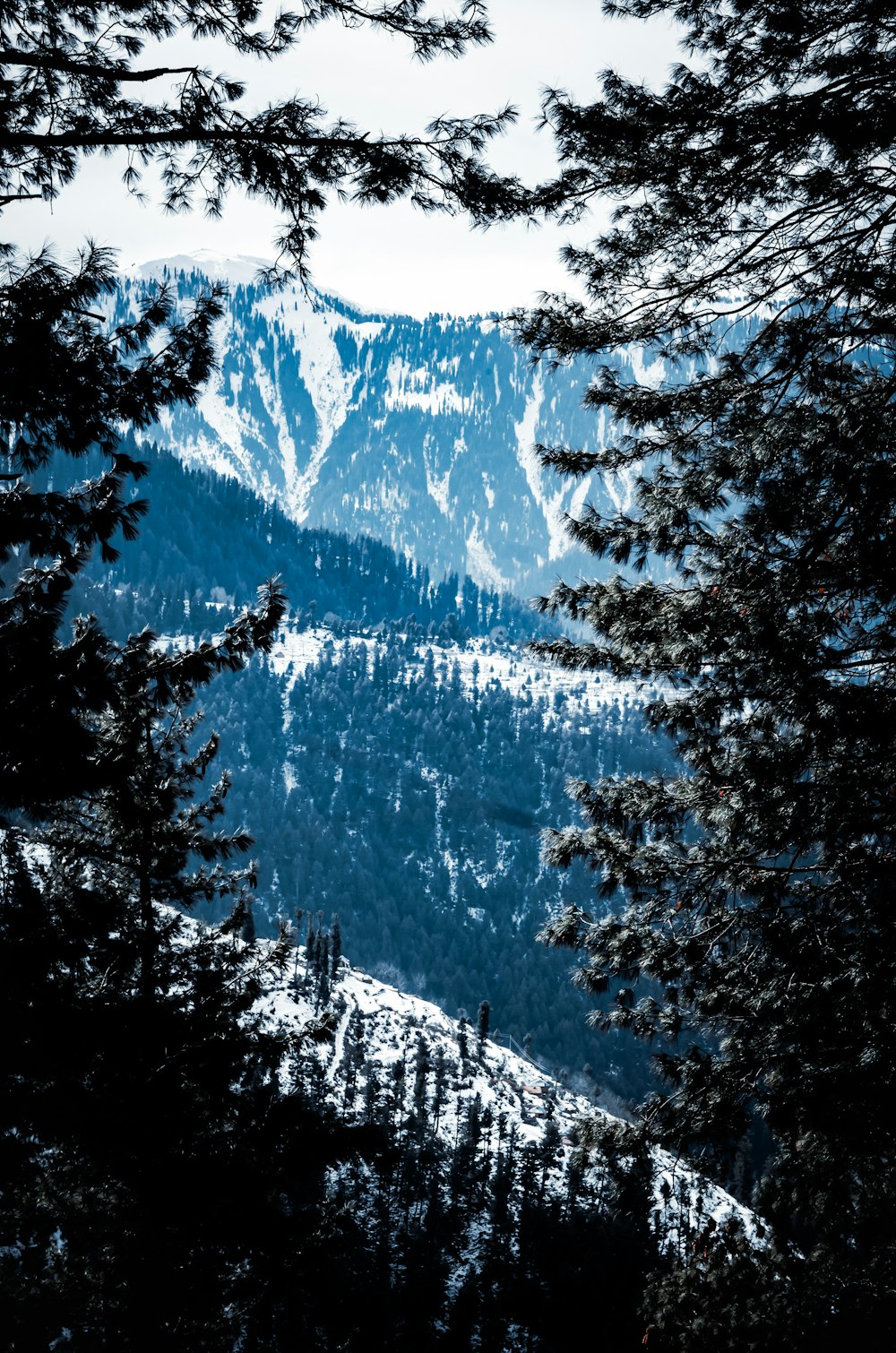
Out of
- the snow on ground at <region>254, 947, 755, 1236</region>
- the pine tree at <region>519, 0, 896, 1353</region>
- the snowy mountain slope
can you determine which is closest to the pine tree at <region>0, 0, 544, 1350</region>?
the pine tree at <region>519, 0, 896, 1353</region>

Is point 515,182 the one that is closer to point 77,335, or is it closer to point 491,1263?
point 77,335

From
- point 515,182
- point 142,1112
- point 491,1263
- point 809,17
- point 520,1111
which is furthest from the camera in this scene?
point 520,1111

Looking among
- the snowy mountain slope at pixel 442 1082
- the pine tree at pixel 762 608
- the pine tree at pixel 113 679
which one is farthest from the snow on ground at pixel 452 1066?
the pine tree at pixel 762 608

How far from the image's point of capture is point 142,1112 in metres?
7.13

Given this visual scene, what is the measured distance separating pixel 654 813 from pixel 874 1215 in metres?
4.96

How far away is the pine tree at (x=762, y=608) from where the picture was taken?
6.44 meters

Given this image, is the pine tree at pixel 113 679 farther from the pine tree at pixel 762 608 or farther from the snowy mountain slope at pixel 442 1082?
the snowy mountain slope at pixel 442 1082

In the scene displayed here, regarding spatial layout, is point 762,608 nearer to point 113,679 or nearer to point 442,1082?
point 113,679

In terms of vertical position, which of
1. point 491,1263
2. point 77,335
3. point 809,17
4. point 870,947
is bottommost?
point 491,1263

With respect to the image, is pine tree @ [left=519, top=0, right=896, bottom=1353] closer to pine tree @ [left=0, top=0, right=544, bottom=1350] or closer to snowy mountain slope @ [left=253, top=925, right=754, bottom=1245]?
pine tree @ [left=0, top=0, right=544, bottom=1350]

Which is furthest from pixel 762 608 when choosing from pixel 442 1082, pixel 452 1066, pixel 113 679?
pixel 452 1066

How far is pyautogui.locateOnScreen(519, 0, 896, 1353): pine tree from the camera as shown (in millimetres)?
6441

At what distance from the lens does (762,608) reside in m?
7.05

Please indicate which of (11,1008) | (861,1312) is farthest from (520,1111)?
(11,1008)
